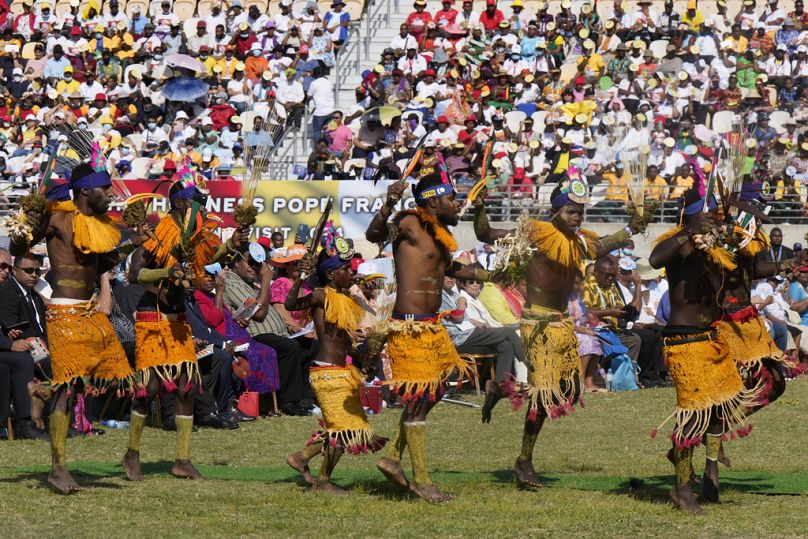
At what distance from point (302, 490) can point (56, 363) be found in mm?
1999

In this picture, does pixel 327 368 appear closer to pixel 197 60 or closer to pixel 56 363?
pixel 56 363

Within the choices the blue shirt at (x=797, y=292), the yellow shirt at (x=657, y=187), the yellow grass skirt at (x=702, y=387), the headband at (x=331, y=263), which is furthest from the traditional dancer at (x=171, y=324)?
the blue shirt at (x=797, y=292)

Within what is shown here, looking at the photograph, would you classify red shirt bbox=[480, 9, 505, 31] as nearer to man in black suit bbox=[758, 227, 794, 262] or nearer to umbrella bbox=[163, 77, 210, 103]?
umbrella bbox=[163, 77, 210, 103]

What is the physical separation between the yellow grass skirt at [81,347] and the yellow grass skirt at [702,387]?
13.1 ft

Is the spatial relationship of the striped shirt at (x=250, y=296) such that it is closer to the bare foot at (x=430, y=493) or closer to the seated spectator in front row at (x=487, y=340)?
the seated spectator in front row at (x=487, y=340)

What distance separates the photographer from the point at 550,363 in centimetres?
1051

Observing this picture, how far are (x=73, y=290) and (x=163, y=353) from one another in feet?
3.08

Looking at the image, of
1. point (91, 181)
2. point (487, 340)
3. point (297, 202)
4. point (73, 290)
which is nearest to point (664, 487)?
point (73, 290)

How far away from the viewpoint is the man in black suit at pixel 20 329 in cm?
1345

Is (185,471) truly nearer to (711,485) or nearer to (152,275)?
(152,275)

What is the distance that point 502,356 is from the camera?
17.0m

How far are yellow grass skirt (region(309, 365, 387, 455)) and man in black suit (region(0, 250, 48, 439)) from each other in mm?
4240

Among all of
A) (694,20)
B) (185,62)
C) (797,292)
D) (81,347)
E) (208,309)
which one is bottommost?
(208,309)

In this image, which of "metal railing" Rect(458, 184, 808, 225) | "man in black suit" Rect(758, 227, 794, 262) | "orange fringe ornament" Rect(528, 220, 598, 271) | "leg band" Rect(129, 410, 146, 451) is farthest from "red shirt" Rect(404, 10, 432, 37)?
"leg band" Rect(129, 410, 146, 451)
